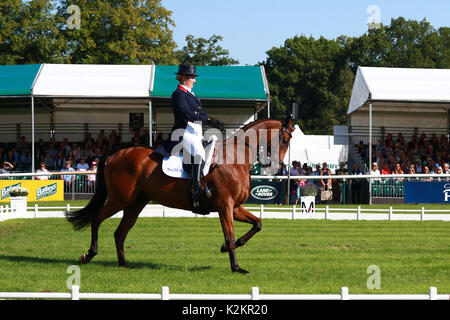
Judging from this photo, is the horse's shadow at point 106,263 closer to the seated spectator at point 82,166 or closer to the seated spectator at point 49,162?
the seated spectator at point 82,166

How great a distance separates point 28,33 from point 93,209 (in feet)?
134

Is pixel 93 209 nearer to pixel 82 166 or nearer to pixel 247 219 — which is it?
pixel 247 219

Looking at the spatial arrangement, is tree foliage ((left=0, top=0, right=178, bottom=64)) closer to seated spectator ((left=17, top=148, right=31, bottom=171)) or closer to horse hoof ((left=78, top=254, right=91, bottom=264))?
seated spectator ((left=17, top=148, right=31, bottom=171))

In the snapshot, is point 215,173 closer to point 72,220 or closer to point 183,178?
point 183,178

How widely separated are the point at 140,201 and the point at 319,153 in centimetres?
3955

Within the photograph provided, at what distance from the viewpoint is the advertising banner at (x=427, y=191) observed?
23328 millimetres

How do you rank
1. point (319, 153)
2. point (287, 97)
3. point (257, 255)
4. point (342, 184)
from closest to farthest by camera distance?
point (257, 255), point (342, 184), point (319, 153), point (287, 97)

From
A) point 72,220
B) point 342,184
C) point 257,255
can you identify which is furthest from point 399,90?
point 72,220

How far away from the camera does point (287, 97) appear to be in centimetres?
9212

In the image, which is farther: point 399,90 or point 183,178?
point 399,90

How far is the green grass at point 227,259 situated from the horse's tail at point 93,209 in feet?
2.20

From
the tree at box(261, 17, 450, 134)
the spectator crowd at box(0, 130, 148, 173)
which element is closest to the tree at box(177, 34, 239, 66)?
the tree at box(261, 17, 450, 134)

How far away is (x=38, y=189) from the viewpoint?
2378cm

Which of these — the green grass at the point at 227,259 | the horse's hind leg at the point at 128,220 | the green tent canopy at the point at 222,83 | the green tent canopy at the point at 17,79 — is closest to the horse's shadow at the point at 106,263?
the green grass at the point at 227,259
